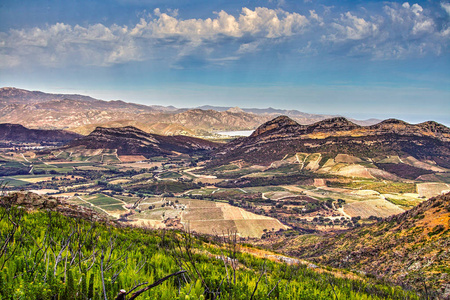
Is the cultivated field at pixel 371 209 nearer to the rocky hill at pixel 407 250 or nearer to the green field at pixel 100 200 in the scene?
the rocky hill at pixel 407 250

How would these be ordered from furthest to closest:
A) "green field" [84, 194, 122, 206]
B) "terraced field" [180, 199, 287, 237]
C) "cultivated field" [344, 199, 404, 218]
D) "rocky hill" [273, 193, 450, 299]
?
"green field" [84, 194, 122, 206] < "cultivated field" [344, 199, 404, 218] < "terraced field" [180, 199, 287, 237] < "rocky hill" [273, 193, 450, 299]

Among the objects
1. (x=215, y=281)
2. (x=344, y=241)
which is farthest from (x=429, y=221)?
(x=215, y=281)

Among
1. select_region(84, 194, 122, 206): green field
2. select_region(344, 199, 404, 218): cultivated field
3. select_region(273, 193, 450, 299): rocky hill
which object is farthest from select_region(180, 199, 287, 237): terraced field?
select_region(273, 193, 450, 299): rocky hill

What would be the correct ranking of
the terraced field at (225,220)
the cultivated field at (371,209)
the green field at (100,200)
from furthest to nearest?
the green field at (100,200) < the cultivated field at (371,209) < the terraced field at (225,220)

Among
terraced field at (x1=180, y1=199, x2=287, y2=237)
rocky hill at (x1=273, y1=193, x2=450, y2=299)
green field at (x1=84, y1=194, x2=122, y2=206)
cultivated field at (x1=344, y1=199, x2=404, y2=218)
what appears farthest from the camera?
green field at (x1=84, y1=194, x2=122, y2=206)

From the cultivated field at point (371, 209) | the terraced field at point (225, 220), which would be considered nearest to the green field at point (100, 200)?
the terraced field at point (225, 220)

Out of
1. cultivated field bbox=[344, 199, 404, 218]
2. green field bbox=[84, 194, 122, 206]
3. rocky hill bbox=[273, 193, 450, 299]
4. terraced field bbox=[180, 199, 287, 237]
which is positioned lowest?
green field bbox=[84, 194, 122, 206]

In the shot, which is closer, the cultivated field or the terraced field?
the terraced field

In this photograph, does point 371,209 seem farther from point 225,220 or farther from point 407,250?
point 407,250

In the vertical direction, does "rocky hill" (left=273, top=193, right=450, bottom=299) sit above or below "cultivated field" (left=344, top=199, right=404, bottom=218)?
above

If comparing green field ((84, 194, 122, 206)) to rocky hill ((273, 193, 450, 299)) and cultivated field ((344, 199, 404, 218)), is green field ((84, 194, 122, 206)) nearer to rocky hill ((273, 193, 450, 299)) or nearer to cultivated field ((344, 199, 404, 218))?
cultivated field ((344, 199, 404, 218))
